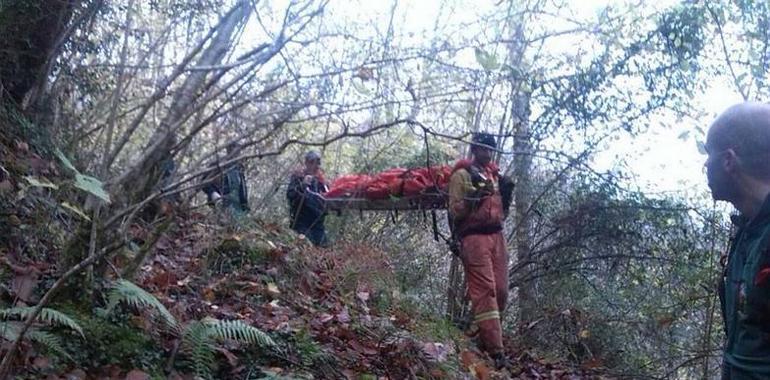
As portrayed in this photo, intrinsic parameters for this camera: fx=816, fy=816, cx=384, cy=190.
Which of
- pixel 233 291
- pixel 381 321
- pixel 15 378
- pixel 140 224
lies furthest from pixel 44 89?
pixel 15 378

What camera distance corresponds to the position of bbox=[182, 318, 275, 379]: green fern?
14.4ft

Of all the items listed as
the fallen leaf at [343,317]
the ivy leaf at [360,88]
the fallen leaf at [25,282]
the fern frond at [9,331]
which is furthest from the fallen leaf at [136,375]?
the ivy leaf at [360,88]

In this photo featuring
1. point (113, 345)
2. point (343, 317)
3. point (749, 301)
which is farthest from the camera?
point (343, 317)

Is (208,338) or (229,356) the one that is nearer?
(208,338)

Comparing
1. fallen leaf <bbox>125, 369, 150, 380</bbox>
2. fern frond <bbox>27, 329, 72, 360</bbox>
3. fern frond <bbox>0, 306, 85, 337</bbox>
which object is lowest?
fallen leaf <bbox>125, 369, 150, 380</bbox>

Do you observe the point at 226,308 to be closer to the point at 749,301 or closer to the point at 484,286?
the point at 484,286

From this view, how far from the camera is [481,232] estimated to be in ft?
26.0

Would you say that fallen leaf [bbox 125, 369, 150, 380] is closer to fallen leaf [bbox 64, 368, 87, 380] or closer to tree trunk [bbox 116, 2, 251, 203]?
fallen leaf [bbox 64, 368, 87, 380]

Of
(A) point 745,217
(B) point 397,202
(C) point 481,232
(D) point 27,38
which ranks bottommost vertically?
(A) point 745,217

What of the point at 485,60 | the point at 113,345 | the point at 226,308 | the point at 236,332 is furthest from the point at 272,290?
the point at 485,60

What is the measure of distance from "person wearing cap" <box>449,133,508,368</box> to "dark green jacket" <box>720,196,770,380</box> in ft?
16.2

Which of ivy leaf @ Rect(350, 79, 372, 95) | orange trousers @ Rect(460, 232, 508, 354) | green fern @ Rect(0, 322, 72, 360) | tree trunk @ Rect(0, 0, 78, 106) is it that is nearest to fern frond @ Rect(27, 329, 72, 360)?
green fern @ Rect(0, 322, 72, 360)

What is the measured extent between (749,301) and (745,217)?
1.20ft

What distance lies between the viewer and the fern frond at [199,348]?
436 cm
